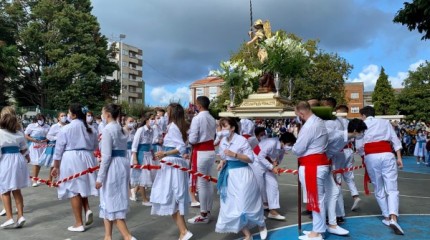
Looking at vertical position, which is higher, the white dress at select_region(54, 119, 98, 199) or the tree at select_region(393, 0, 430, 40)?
the tree at select_region(393, 0, 430, 40)

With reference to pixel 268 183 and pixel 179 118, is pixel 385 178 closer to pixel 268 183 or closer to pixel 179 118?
pixel 268 183

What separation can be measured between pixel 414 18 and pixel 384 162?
19.5 ft

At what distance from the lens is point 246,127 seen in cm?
884

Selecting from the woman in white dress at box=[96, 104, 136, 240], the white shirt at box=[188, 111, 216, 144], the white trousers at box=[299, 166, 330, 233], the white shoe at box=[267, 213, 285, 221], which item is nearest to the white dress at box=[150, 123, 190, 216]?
the woman in white dress at box=[96, 104, 136, 240]

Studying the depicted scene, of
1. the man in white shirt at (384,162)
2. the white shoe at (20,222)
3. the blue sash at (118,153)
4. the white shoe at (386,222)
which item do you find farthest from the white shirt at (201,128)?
the white shoe at (386,222)

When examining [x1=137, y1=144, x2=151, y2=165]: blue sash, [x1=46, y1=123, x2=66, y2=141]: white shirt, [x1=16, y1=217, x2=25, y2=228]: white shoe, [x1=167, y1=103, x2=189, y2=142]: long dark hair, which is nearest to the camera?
[x1=167, y1=103, x2=189, y2=142]: long dark hair

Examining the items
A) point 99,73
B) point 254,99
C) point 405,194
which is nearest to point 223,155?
point 254,99

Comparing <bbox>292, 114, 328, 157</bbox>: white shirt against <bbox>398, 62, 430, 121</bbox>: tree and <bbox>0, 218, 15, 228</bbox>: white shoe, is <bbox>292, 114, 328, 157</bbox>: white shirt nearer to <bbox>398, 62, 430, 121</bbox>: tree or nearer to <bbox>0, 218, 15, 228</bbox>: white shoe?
<bbox>0, 218, 15, 228</bbox>: white shoe

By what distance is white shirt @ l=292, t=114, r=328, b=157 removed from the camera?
233 inches

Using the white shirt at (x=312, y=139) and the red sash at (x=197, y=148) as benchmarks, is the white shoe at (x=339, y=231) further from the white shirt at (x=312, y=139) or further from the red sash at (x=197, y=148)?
the red sash at (x=197, y=148)

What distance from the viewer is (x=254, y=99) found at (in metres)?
9.90

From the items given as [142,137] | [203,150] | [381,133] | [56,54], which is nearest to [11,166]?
[142,137]

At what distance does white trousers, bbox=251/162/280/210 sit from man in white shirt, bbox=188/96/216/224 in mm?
855

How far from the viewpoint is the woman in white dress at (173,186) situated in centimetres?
591
